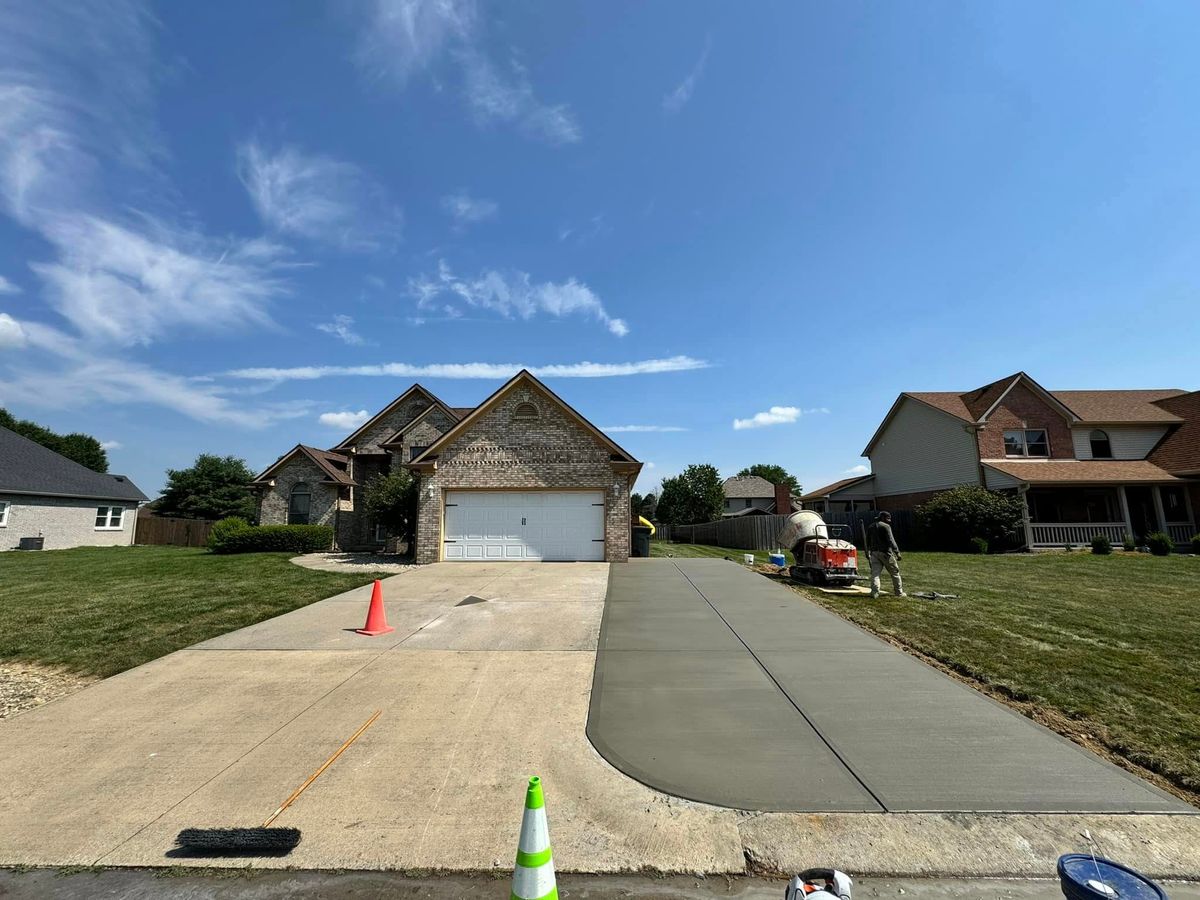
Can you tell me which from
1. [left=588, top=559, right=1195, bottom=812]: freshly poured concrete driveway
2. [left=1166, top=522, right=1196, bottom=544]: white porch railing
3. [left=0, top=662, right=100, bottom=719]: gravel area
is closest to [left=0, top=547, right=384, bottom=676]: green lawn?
[left=0, top=662, right=100, bottom=719]: gravel area

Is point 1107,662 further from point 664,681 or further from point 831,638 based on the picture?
point 664,681

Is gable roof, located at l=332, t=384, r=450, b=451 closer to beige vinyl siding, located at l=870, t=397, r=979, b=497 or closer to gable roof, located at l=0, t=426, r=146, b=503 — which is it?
gable roof, located at l=0, t=426, r=146, b=503

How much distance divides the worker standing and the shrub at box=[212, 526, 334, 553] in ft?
71.0

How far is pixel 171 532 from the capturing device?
33.4 metres

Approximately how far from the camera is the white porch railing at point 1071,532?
74.9 feet

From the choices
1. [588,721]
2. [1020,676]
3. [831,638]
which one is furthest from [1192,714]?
[588,721]

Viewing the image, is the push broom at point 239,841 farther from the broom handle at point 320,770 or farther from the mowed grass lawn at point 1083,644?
the mowed grass lawn at point 1083,644

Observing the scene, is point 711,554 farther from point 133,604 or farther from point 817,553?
point 133,604

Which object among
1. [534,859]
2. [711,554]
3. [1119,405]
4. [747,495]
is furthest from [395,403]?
[747,495]

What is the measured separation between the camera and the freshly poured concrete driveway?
11.8 feet

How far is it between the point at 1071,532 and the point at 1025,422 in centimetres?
540

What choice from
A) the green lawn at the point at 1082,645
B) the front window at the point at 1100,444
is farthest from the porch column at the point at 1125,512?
the green lawn at the point at 1082,645

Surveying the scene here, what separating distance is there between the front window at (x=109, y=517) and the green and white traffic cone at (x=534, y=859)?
3905 cm

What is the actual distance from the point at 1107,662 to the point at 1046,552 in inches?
779
